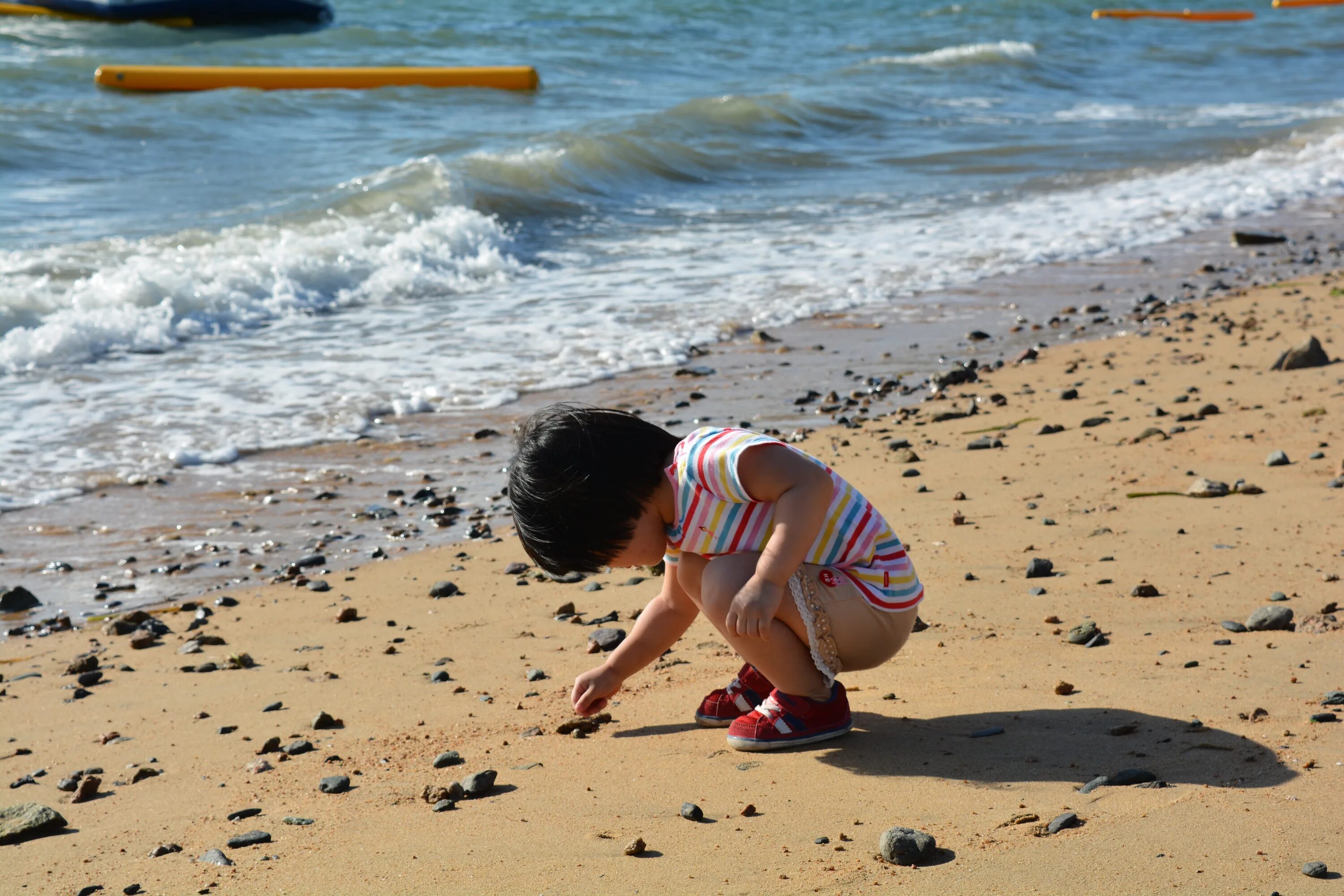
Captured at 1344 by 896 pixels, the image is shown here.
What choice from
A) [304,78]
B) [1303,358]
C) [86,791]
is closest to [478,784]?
[86,791]

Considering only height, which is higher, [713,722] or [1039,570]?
[1039,570]

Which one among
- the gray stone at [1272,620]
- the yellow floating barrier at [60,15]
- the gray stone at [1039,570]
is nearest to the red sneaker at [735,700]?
the gray stone at [1039,570]

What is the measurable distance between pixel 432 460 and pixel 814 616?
3.11 m

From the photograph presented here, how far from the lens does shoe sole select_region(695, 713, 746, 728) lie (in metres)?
2.88

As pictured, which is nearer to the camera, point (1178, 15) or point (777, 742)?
point (777, 742)

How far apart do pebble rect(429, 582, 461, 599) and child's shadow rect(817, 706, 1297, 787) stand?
1.61 meters

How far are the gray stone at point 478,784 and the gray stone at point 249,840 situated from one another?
1.25 feet

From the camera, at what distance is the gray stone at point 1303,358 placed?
5.70 m

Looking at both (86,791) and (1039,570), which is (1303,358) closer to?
(1039,570)

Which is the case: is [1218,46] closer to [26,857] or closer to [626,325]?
[626,325]

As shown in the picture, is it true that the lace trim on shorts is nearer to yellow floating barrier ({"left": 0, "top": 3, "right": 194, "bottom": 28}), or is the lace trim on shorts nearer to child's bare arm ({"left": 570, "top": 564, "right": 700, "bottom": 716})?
child's bare arm ({"left": 570, "top": 564, "right": 700, "bottom": 716})

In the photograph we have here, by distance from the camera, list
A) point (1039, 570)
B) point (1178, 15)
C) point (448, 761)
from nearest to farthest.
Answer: point (448, 761), point (1039, 570), point (1178, 15)

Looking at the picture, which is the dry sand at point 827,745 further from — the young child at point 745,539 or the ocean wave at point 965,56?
the ocean wave at point 965,56

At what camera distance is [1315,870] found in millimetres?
1886
